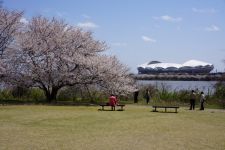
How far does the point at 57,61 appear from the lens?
36.0 metres

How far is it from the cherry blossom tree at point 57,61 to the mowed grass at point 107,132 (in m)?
11.5

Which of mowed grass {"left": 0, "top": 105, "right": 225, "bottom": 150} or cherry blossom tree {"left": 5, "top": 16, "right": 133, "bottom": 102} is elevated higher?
cherry blossom tree {"left": 5, "top": 16, "right": 133, "bottom": 102}

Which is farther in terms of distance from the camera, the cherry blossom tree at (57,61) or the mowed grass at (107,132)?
the cherry blossom tree at (57,61)

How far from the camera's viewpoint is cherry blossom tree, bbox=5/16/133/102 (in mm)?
35375

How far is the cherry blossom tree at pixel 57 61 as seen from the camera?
35.4m

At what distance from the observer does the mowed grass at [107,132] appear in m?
14.6

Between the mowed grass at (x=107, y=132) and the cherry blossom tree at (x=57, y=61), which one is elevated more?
the cherry blossom tree at (x=57, y=61)

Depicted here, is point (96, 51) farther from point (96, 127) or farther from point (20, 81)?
point (96, 127)

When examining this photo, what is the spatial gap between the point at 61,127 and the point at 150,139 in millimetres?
4596

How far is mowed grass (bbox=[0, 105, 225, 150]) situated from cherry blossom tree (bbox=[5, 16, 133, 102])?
11.5 metres

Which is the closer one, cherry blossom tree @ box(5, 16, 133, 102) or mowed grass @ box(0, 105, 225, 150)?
mowed grass @ box(0, 105, 225, 150)

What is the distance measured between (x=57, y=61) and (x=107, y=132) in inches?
758

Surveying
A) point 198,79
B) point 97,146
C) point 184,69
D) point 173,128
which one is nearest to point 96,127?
point 173,128

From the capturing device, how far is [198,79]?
3952 inches
